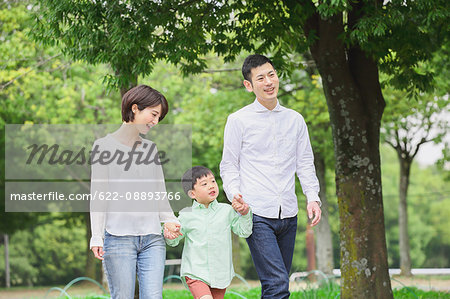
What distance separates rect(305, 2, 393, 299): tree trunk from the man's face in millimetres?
3508

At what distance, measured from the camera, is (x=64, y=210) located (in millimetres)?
23766

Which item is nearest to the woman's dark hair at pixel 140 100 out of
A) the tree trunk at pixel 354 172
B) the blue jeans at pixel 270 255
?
the blue jeans at pixel 270 255

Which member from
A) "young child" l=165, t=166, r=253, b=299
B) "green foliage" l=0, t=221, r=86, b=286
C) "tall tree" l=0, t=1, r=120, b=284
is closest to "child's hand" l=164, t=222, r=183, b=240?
"young child" l=165, t=166, r=253, b=299

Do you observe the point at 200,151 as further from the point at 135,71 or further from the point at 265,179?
the point at 265,179

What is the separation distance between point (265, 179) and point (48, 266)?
29967mm

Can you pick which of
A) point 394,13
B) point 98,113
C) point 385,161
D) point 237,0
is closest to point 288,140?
point 394,13

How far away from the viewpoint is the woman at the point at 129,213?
3.95 metres

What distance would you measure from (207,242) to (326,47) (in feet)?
14.2

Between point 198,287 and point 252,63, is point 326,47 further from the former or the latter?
point 198,287

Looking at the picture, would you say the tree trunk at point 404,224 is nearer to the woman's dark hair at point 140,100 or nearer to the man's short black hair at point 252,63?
the man's short black hair at point 252,63

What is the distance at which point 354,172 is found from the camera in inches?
311

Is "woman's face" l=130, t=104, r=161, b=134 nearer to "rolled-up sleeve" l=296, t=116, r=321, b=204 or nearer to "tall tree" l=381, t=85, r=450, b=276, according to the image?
"rolled-up sleeve" l=296, t=116, r=321, b=204

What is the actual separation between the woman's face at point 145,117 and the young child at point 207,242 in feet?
2.40

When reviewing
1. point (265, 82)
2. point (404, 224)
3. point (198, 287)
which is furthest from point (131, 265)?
point (404, 224)
